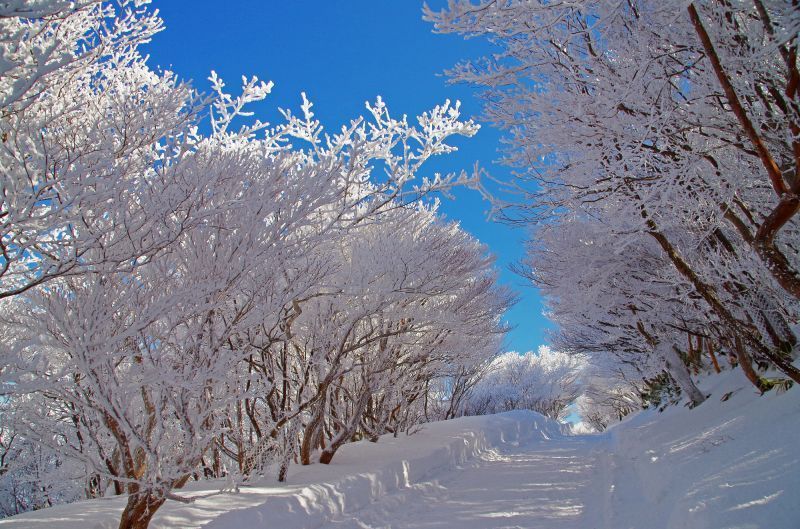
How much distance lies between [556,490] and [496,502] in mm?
1167

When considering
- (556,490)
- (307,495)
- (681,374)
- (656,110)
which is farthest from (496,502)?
(681,374)

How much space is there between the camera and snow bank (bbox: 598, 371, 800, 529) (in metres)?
3.70

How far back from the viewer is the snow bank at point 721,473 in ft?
12.1

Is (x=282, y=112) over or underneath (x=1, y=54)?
over

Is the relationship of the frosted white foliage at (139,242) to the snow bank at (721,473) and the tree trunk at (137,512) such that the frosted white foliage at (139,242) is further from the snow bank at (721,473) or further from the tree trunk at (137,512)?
the snow bank at (721,473)

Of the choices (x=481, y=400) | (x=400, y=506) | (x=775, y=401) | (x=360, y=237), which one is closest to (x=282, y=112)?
(x=360, y=237)

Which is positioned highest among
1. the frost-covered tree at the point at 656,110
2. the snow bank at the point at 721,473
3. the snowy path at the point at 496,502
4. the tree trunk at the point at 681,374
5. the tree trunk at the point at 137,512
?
the frost-covered tree at the point at 656,110

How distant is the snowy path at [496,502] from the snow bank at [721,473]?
0.42m

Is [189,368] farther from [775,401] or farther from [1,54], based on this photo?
[775,401]

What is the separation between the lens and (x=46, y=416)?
5.47 m

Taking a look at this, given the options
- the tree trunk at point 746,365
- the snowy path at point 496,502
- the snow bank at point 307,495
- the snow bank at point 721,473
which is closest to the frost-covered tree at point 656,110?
the snow bank at point 721,473

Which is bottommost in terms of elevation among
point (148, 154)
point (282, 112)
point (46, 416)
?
point (46, 416)

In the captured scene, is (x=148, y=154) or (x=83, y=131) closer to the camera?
(x=83, y=131)

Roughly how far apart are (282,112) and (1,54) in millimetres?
6169
